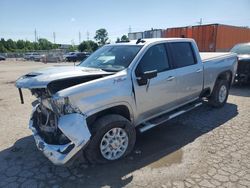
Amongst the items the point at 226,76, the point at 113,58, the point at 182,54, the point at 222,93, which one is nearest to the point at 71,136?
the point at 113,58

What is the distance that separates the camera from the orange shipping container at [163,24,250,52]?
1533 cm

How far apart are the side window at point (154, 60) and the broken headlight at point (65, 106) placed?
1.25m

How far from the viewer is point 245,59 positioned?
877cm

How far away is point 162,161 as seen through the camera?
379 centimetres

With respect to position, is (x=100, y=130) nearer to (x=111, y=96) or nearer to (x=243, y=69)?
(x=111, y=96)

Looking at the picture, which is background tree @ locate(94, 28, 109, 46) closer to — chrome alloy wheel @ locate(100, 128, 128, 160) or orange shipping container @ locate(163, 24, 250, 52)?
orange shipping container @ locate(163, 24, 250, 52)

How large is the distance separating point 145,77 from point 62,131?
1.53m

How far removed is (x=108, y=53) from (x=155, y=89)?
124cm

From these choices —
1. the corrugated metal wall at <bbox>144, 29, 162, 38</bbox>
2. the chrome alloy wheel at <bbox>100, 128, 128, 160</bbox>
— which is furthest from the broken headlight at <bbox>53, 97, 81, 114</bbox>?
the corrugated metal wall at <bbox>144, 29, 162, 38</bbox>

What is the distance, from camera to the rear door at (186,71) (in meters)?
4.73

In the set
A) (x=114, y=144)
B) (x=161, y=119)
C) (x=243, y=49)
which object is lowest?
(x=114, y=144)

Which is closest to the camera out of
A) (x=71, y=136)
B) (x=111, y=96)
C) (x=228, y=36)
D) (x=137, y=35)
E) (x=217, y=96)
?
(x=71, y=136)

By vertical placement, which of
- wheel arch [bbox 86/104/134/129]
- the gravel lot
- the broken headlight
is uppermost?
the broken headlight

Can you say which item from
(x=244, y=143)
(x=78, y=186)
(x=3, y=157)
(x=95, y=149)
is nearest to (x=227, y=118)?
(x=244, y=143)
